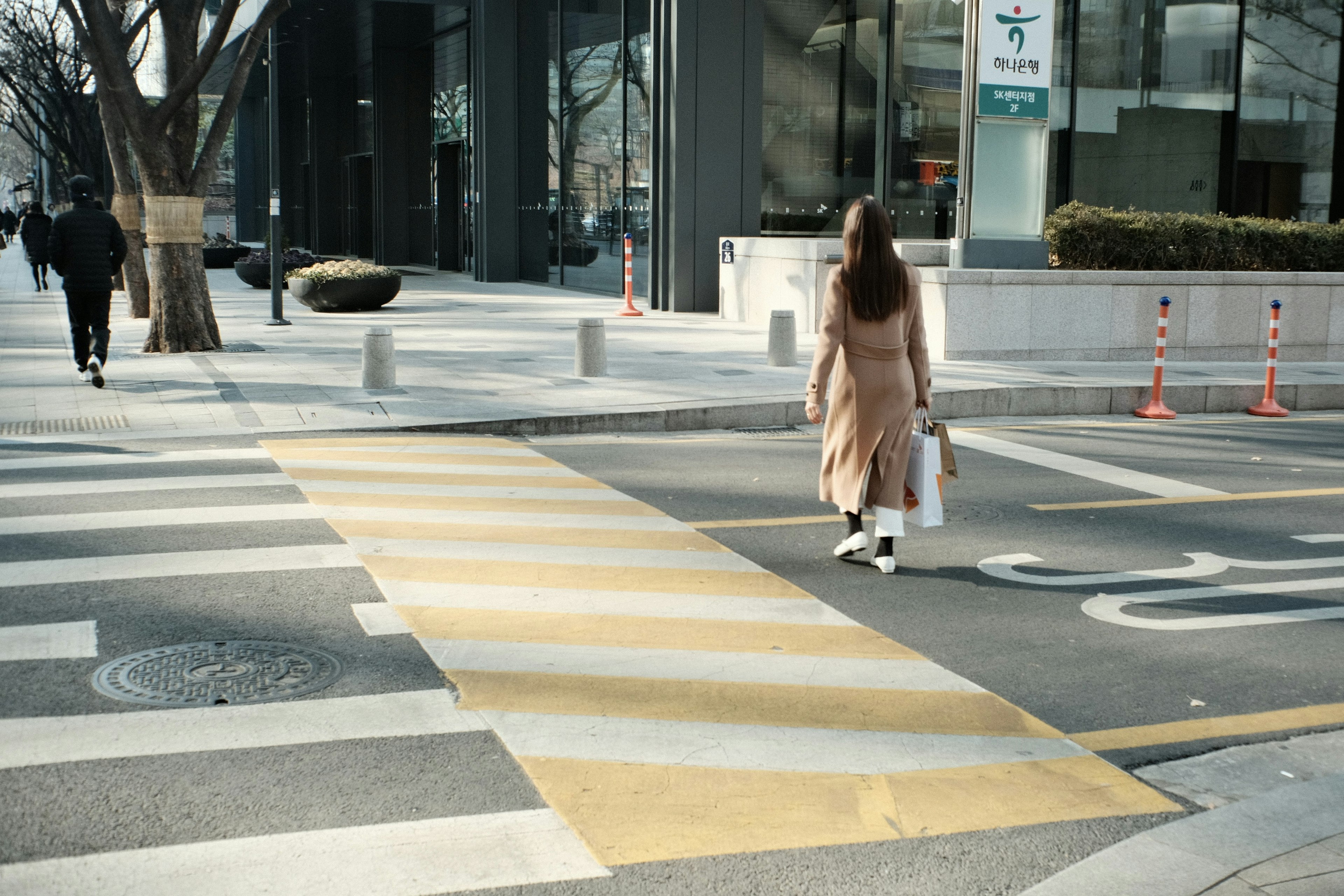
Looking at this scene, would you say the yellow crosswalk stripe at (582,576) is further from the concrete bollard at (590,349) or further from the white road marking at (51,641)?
the concrete bollard at (590,349)

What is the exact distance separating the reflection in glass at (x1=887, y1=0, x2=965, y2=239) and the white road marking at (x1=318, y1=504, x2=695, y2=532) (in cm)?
1578

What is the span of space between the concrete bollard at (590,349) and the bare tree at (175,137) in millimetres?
5030

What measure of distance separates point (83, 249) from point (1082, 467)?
30.8 feet

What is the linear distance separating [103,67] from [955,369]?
1017 cm

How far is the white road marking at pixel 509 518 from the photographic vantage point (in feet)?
24.6

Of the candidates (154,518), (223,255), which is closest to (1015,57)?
(154,518)

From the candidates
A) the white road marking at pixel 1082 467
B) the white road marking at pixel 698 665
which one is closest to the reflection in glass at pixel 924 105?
the white road marking at pixel 1082 467

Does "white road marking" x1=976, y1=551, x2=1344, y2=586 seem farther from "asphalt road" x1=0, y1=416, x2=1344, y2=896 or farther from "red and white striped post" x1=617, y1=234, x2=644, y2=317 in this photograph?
"red and white striped post" x1=617, y1=234, x2=644, y2=317

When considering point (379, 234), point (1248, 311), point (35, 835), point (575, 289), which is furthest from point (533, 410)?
point (379, 234)

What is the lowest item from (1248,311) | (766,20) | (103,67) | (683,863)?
(683,863)

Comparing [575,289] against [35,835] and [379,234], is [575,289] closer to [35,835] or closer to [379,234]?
[379,234]

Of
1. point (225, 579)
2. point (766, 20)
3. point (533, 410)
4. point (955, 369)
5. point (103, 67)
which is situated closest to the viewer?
point (225, 579)

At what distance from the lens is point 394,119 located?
38219mm

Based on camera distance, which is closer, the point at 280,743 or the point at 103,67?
the point at 280,743
